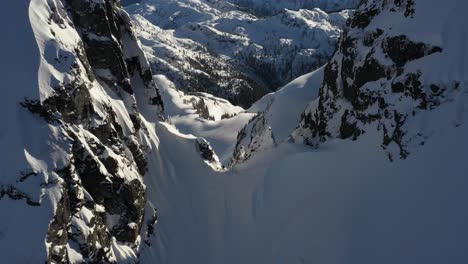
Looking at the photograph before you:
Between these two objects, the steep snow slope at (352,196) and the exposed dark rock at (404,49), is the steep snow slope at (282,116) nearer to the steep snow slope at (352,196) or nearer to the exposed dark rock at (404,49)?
the steep snow slope at (352,196)

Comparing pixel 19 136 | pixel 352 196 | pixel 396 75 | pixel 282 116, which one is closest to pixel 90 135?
pixel 19 136

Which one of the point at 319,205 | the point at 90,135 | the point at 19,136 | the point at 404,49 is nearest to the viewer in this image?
the point at 19,136

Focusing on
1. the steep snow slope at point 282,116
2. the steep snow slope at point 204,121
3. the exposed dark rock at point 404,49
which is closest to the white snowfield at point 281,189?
the exposed dark rock at point 404,49

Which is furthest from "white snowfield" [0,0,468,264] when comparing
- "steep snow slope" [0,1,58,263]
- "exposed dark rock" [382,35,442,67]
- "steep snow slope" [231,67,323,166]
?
"steep snow slope" [231,67,323,166]


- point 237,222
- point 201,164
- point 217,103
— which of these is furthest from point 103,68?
point 217,103

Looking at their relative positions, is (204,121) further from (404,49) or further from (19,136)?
(19,136)

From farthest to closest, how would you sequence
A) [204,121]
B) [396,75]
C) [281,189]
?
[204,121] → [281,189] → [396,75]

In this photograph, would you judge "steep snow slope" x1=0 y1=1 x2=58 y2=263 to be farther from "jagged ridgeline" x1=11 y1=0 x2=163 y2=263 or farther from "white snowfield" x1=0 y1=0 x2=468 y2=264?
"jagged ridgeline" x1=11 y1=0 x2=163 y2=263
